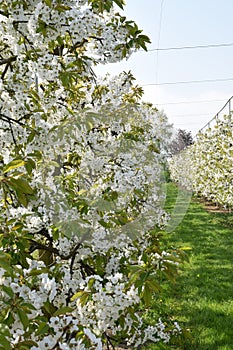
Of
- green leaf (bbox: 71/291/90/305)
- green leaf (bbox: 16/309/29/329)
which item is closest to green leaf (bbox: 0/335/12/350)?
green leaf (bbox: 16/309/29/329)

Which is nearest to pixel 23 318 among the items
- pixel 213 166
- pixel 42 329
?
pixel 42 329

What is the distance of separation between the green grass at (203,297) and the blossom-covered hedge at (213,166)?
89.9 inches

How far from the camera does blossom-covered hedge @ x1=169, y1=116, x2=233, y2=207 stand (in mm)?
10779

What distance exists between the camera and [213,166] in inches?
544

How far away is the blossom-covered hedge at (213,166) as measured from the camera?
35.4ft

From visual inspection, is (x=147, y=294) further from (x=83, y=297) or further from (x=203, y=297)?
(x=203, y=297)

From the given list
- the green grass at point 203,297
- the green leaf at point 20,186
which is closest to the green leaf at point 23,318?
the green leaf at point 20,186

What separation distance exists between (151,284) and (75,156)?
1.53 m

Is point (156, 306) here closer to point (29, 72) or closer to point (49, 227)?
point (49, 227)

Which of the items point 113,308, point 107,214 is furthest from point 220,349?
point 113,308

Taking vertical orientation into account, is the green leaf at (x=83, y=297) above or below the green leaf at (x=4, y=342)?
below

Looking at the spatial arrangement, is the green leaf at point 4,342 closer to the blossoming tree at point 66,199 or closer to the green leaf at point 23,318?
the green leaf at point 23,318

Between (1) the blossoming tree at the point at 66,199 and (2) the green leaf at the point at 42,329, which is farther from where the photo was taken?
(1) the blossoming tree at the point at 66,199

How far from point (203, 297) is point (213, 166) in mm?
9272
